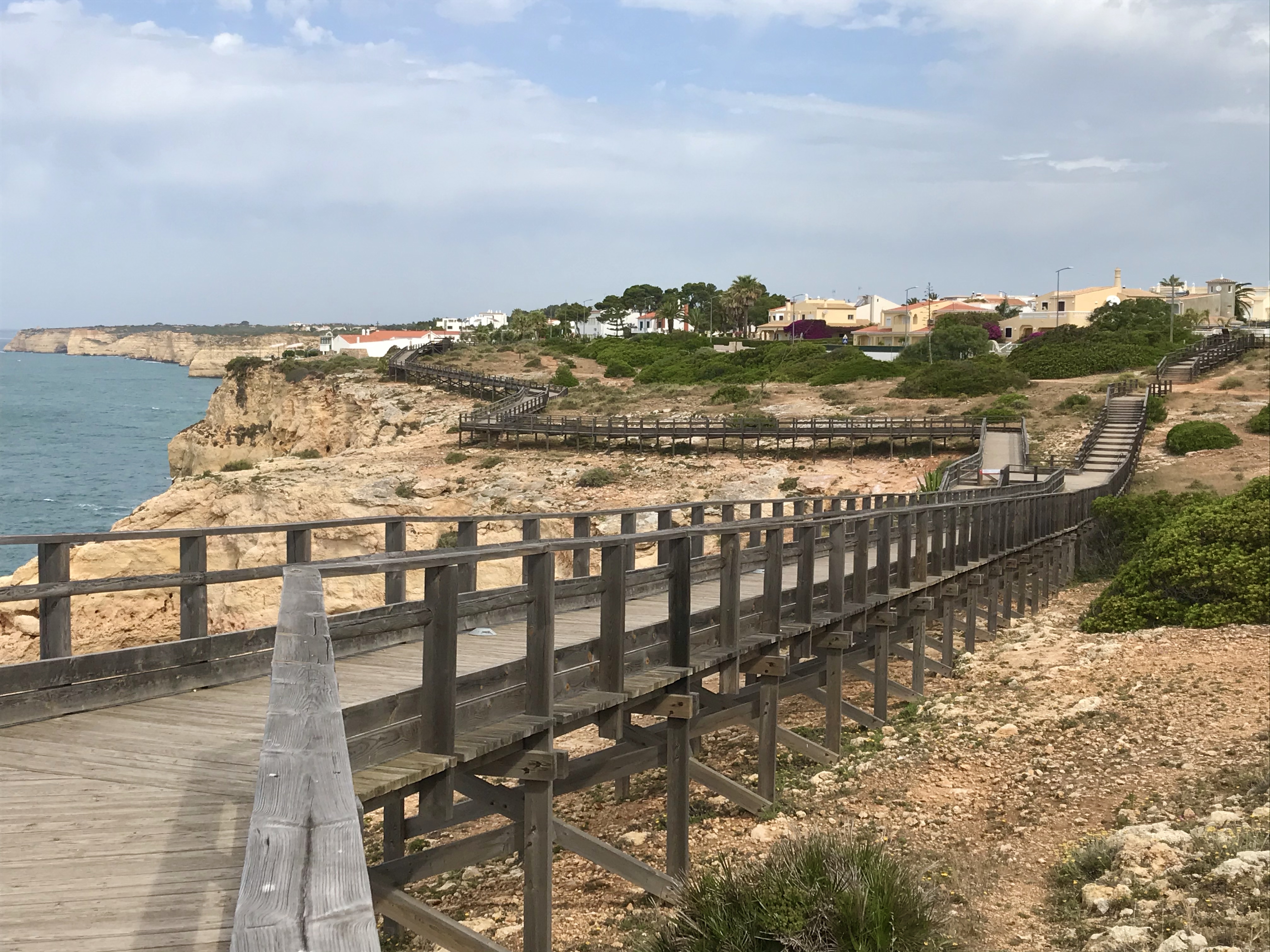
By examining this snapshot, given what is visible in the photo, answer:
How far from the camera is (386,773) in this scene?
568 centimetres

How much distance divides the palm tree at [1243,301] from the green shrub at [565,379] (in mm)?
68412

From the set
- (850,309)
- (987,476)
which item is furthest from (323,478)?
Result: (850,309)

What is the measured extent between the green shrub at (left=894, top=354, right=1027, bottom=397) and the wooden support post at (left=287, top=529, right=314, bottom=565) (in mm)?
53689

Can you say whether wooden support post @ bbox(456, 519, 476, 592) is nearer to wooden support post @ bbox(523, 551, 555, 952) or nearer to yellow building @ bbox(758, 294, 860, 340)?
wooden support post @ bbox(523, 551, 555, 952)

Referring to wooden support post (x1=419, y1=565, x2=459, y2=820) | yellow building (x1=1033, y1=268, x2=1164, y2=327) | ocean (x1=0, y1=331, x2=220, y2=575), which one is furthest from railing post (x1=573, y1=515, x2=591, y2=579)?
yellow building (x1=1033, y1=268, x2=1164, y2=327)

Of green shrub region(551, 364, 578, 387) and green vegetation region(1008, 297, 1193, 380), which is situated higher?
green vegetation region(1008, 297, 1193, 380)

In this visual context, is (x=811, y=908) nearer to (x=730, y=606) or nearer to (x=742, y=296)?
(x=730, y=606)

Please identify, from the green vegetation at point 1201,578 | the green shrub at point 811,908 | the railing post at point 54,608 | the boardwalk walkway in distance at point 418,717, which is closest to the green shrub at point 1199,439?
the green vegetation at point 1201,578

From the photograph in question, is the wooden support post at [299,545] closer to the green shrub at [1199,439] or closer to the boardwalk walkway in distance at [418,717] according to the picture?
the boardwalk walkway in distance at [418,717]

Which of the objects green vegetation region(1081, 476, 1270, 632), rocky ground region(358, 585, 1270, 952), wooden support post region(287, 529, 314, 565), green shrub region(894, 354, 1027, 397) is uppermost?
green shrub region(894, 354, 1027, 397)

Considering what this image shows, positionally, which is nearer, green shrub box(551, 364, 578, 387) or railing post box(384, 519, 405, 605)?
railing post box(384, 519, 405, 605)

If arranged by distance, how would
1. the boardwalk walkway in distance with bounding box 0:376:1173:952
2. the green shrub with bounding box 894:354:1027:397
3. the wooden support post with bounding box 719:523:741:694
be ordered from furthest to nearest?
the green shrub with bounding box 894:354:1027:397
the wooden support post with bounding box 719:523:741:694
the boardwalk walkway in distance with bounding box 0:376:1173:952

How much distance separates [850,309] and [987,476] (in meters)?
104

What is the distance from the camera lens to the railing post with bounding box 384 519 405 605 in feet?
30.2
